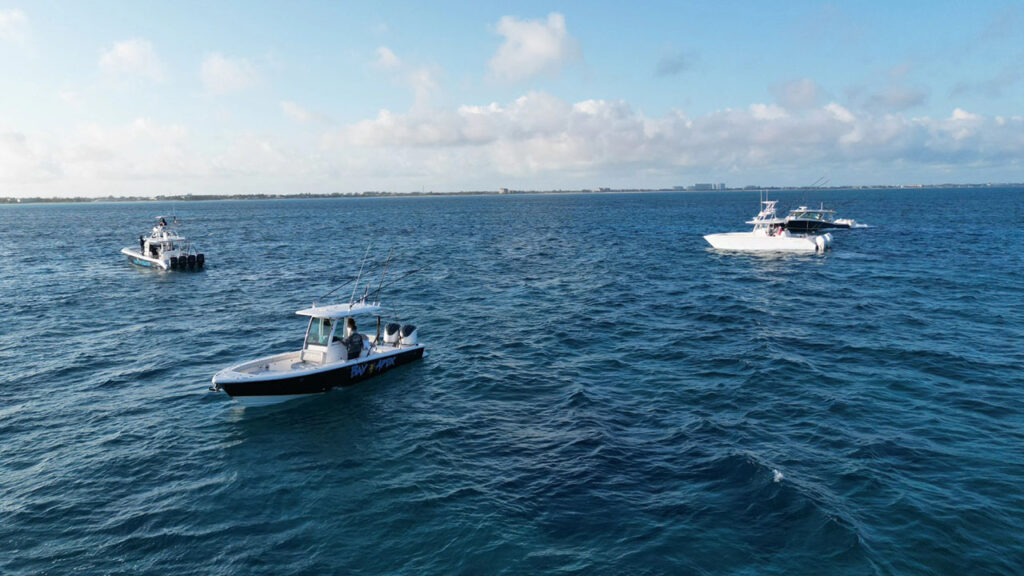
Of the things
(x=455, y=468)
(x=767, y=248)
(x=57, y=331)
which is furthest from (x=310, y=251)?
(x=455, y=468)

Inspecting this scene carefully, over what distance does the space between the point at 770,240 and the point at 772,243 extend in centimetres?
45

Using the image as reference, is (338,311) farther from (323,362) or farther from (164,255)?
(164,255)

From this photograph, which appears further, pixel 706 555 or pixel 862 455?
Answer: pixel 862 455

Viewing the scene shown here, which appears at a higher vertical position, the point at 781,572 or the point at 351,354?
the point at 351,354

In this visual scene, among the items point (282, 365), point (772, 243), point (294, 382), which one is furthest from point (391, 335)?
point (772, 243)

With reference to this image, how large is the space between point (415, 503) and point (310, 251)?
65.9m

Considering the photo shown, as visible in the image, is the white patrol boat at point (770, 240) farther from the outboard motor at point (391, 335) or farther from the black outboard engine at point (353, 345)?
the black outboard engine at point (353, 345)

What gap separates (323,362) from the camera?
75.8 feet

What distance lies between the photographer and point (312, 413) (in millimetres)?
21078

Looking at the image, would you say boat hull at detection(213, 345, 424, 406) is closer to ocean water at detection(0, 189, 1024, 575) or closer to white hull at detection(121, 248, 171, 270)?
ocean water at detection(0, 189, 1024, 575)

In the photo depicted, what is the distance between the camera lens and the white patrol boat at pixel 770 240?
62.8m

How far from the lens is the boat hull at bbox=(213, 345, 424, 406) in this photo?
67.1ft

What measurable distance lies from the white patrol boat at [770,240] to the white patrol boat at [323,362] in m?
50.4

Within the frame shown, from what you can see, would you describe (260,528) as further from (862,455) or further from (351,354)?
(862,455)
